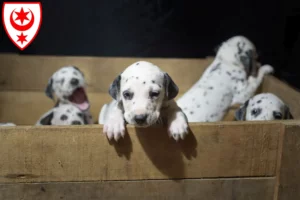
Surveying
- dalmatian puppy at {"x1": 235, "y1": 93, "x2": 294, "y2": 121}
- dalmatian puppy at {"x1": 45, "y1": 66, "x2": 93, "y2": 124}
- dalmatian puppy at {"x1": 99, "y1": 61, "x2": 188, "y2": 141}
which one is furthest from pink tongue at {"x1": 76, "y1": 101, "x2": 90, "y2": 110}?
dalmatian puppy at {"x1": 235, "y1": 93, "x2": 294, "y2": 121}

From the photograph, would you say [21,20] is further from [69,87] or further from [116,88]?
[116,88]

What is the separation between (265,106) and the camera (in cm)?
247

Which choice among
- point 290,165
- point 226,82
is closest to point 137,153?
point 290,165

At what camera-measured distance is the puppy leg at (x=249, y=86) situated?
10.6 feet

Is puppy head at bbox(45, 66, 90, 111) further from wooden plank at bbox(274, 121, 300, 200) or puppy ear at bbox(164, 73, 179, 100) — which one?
wooden plank at bbox(274, 121, 300, 200)

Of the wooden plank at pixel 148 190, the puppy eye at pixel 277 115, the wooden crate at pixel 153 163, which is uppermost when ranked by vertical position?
the puppy eye at pixel 277 115

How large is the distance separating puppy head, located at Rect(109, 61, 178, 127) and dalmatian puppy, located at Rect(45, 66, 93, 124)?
3.21ft

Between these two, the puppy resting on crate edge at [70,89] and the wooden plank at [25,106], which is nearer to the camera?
the puppy resting on crate edge at [70,89]

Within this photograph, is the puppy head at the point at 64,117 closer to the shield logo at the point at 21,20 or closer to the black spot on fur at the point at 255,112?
the shield logo at the point at 21,20

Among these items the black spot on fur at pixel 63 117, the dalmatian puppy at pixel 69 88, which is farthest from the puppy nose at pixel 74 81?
the black spot on fur at pixel 63 117

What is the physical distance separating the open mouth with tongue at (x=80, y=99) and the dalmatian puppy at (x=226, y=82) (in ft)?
2.23

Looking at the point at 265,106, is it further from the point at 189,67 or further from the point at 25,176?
the point at 25,176

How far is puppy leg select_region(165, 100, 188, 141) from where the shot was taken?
1.85 metres

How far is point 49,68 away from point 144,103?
1702 millimetres
